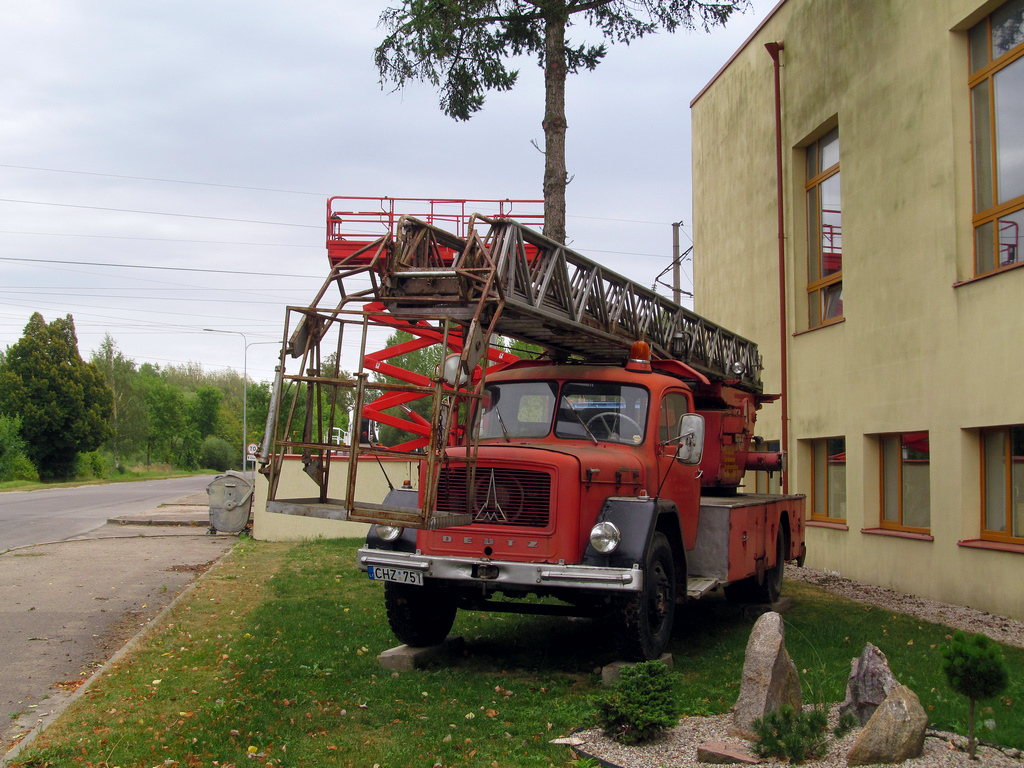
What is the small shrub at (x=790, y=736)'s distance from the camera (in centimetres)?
493

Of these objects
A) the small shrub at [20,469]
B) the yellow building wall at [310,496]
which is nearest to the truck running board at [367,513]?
the yellow building wall at [310,496]

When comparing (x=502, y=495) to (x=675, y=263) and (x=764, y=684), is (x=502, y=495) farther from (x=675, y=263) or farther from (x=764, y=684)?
(x=675, y=263)

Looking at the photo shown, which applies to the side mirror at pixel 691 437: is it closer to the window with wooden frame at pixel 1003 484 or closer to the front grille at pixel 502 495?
the front grille at pixel 502 495

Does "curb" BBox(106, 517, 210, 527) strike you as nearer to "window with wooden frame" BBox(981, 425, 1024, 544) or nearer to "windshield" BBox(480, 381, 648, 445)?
"windshield" BBox(480, 381, 648, 445)

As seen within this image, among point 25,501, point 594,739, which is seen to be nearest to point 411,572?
point 594,739

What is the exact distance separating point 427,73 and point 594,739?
13.1 meters

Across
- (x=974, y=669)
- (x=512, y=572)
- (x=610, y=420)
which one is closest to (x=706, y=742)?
(x=974, y=669)

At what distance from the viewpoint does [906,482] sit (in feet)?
40.5

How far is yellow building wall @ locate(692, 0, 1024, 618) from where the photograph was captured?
1066 cm

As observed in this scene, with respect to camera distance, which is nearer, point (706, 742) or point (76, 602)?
point (706, 742)

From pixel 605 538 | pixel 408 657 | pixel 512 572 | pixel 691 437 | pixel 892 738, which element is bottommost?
pixel 408 657

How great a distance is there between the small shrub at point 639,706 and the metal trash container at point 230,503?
14.9 m

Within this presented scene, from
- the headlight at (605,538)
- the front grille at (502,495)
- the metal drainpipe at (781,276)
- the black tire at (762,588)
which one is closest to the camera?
the headlight at (605,538)

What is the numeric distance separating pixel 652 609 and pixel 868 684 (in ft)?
7.20
